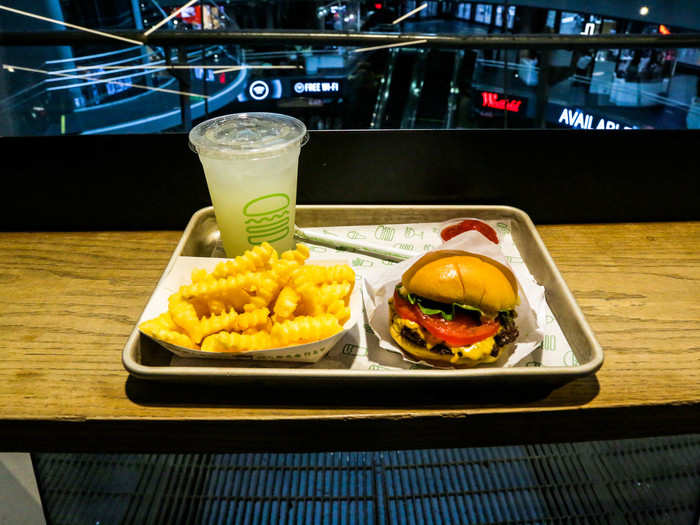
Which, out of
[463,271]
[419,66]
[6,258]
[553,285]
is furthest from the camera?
[419,66]

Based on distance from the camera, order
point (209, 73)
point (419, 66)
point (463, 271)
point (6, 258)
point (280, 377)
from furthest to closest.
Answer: point (419, 66), point (209, 73), point (6, 258), point (463, 271), point (280, 377)

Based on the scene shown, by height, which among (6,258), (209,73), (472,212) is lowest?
(6,258)

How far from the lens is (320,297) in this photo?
0.97 m

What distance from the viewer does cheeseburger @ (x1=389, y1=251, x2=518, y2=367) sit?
96 cm

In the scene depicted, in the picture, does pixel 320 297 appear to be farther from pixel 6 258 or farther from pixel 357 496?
pixel 6 258

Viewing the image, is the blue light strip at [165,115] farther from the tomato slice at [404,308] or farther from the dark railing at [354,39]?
the tomato slice at [404,308]

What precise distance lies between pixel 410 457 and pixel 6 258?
1.22m

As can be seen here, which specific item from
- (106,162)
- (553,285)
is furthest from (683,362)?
(106,162)

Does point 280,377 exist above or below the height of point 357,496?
above

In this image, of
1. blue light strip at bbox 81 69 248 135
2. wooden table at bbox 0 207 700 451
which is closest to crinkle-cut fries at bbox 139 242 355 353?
wooden table at bbox 0 207 700 451

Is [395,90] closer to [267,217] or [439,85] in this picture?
[439,85]

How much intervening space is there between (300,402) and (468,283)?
39cm

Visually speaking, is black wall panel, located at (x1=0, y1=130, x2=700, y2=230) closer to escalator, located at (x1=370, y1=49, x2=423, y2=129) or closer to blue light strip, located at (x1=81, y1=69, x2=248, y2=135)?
blue light strip, located at (x1=81, y1=69, x2=248, y2=135)

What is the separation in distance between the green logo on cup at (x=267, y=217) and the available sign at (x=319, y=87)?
2.58m
